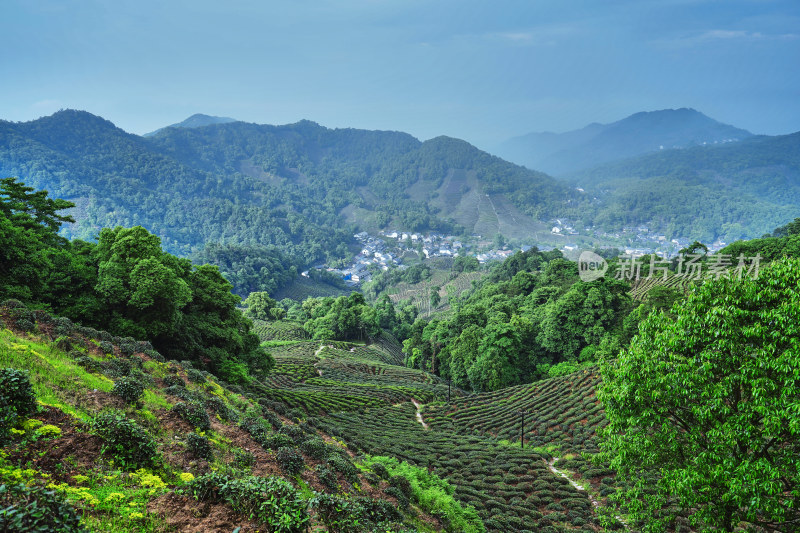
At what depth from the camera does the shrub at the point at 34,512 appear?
3467 millimetres

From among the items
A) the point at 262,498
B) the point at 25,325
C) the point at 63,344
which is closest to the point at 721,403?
the point at 262,498

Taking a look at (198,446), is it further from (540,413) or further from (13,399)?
(540,413)

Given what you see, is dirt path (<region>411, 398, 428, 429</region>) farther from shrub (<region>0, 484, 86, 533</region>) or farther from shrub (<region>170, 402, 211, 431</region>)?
shrub (<region>0, 484, 86, 533</region>)

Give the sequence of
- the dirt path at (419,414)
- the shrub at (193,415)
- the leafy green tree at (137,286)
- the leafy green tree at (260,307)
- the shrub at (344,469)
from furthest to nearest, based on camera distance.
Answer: the leafy green tree at (260,307)
the dirt path at (419,414)
the leafy green tree at (137,286)
the shrub at (344,469)
the shrub at (193,415)

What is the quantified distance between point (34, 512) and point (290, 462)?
641 centimetres

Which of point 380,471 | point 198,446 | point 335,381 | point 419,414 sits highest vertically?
point 198,446

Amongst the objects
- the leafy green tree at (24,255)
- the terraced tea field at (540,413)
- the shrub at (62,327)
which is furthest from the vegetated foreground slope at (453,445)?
the leafy green tree at (24,255)

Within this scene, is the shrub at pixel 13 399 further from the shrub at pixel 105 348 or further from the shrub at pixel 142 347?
the shrub at pixel 142 347

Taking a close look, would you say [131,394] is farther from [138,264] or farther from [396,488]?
[138,264]

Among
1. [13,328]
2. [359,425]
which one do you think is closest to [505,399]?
[359,425]

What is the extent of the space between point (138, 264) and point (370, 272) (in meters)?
161

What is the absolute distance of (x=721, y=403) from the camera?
8.37 metres

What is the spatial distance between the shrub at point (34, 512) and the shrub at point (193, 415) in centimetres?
643

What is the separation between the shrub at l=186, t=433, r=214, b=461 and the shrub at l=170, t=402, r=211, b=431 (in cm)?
161
